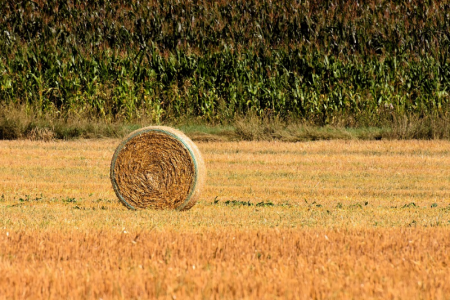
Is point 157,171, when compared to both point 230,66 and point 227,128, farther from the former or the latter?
point 230,66

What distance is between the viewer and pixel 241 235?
721 centimetres

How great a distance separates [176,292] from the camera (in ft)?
16.6

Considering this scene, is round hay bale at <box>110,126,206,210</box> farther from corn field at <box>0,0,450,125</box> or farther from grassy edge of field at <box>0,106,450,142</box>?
corn field at <box>0,0,450,125</box>

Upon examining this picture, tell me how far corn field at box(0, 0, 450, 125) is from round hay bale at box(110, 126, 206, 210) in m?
8.79

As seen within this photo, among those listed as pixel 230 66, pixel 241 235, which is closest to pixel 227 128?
pixel 230 66

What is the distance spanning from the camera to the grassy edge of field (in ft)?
57.7

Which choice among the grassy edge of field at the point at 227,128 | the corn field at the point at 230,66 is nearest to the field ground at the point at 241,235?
the grassy edge of field at the point at 227,128

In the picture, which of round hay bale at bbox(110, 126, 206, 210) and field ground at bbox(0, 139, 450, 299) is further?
round hay bale at bbox(110, 126, 206, 210)

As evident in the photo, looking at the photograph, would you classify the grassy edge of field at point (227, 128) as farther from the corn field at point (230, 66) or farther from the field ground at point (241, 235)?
the field ground at point (241, 235)

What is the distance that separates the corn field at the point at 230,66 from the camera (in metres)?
19.6

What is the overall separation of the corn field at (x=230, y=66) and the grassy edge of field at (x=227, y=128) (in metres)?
0.31

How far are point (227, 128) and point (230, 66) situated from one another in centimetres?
268

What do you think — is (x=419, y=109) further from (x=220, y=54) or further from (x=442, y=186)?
(x=442, y=186)

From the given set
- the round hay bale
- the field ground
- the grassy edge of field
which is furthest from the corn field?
the round hay bale
